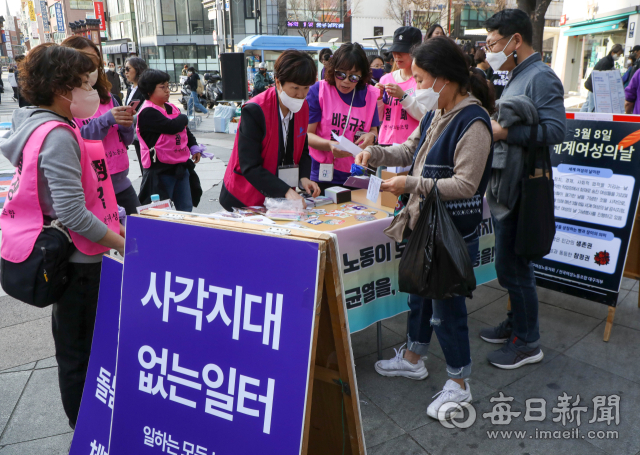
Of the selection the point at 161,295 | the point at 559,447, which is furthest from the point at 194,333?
the point at 559,447

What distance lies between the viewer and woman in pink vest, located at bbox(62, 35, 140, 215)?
9.96ft

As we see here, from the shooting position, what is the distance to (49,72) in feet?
5.86

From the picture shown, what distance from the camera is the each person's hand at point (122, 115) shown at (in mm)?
3018

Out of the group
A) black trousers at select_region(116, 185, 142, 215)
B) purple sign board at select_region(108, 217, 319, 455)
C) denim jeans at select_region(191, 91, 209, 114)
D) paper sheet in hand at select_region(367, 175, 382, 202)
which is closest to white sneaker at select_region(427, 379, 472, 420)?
paper sheet in hand at select_region(367, 175, 382, 202)

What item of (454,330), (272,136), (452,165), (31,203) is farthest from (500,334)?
(31,203)

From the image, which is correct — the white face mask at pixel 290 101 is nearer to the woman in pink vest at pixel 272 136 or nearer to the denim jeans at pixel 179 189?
the woman in pink vest at pixel 272 136

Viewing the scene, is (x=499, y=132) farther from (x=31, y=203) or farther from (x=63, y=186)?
(x=31, y=203)

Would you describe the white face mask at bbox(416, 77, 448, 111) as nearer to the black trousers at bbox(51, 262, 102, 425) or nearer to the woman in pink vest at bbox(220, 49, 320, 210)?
the woman in pink vest at bbox(220, 49, 320, 210)

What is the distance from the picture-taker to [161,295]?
167cm

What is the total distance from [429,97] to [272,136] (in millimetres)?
961

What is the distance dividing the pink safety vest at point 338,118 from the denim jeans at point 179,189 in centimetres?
133

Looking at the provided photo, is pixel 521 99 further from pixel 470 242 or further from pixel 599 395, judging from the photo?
pixel 599 395

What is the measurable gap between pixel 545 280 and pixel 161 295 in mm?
2869

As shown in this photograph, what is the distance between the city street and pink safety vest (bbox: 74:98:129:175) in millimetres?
1286
